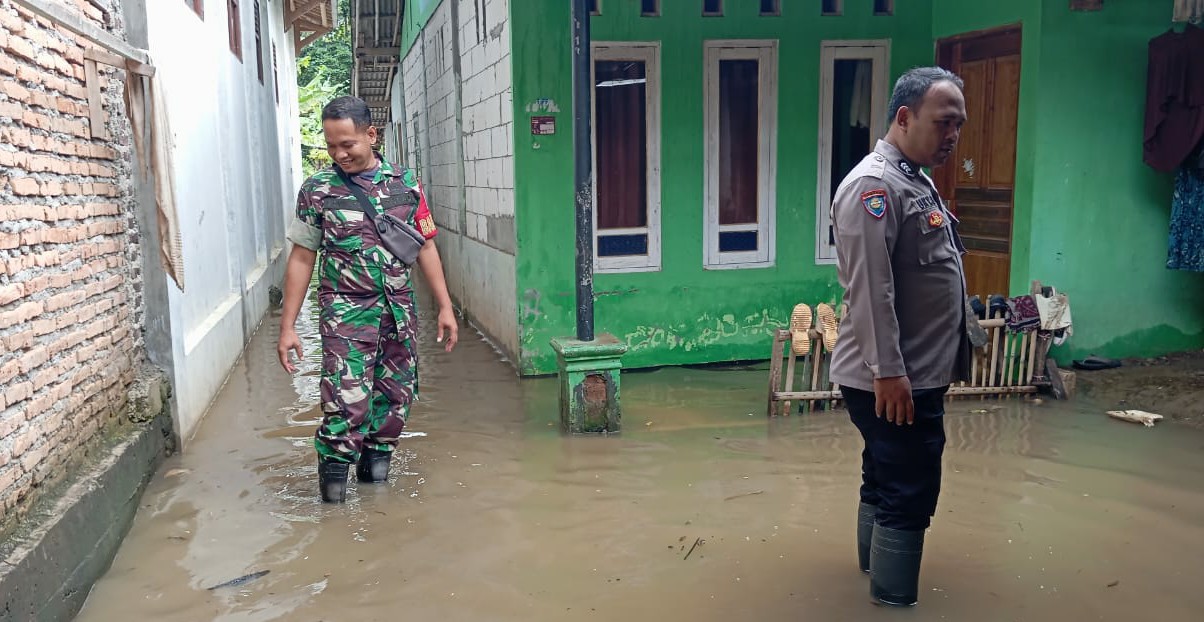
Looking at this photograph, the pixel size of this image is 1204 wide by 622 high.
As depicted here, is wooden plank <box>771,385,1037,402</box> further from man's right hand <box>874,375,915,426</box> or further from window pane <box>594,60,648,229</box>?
man's right hand <box>874,375,915,426</box>

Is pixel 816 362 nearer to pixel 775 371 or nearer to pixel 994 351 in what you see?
pixel 775 371

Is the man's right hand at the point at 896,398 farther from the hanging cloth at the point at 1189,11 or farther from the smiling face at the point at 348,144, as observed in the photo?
the hanging cloth at the point at 1189,11

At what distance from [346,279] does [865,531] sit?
2.57 m

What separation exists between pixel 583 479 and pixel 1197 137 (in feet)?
15.9

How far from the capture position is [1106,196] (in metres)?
7.07

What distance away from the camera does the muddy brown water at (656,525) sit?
3.58 m

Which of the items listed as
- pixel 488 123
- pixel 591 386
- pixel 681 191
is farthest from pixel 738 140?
pixel 591 386

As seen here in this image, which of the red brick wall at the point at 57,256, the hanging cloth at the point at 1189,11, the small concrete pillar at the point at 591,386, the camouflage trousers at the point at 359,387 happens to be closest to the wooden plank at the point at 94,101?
the red brick wall at the point at 57,256

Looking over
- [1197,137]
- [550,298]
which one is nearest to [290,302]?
[550,298]

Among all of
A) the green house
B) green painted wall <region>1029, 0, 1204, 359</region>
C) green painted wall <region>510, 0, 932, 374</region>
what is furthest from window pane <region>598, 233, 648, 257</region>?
green painted wall <region>1029, 0, 1204, 359</region>

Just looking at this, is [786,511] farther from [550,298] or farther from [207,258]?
[207,258]

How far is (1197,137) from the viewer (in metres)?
6.60

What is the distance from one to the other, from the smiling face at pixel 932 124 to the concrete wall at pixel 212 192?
401cm

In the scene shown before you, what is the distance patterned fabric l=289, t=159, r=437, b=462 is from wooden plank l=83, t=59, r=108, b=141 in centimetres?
103
